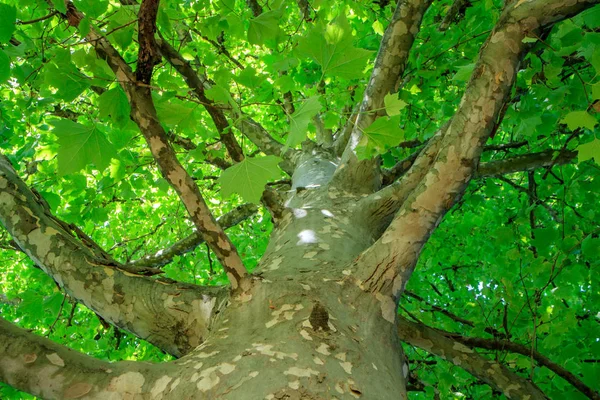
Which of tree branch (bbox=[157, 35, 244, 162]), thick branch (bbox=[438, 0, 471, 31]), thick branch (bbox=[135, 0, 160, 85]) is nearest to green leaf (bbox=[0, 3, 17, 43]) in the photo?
thick branch (bbox=[135, 0, 160, 85])

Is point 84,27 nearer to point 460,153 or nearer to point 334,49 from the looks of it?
point 334,49

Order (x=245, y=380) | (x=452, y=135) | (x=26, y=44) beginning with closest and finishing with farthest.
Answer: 1. (x=245, y=380)
2. (x=452, y=135)
3. (x=26, y=44)

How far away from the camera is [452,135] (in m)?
1.54

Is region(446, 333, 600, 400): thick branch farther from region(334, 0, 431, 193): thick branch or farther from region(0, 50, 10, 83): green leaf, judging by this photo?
region(0, 50, 10, 83): green leaf

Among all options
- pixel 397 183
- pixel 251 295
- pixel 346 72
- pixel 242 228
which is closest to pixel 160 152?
pixel 251 295

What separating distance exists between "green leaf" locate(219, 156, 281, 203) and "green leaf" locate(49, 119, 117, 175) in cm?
39

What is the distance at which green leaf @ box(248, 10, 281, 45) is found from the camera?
1754mm

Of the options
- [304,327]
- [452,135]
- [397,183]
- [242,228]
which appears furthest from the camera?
[242,228]

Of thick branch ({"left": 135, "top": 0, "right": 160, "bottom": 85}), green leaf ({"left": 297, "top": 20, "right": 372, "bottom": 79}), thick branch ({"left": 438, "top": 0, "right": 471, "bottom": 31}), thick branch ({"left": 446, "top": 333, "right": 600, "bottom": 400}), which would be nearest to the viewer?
thick branch ({"left": 135, "top": 0, "right": 160, "bottom": 85})

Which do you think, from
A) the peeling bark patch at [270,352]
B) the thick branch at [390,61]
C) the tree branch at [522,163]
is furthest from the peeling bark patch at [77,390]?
the tree branch at [522,163]

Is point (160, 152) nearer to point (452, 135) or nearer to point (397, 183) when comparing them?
point (452, 135)

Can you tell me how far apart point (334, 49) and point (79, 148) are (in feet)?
2.78

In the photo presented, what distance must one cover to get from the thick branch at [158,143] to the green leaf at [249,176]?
0.41 feet

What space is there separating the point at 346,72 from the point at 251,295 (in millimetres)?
773
